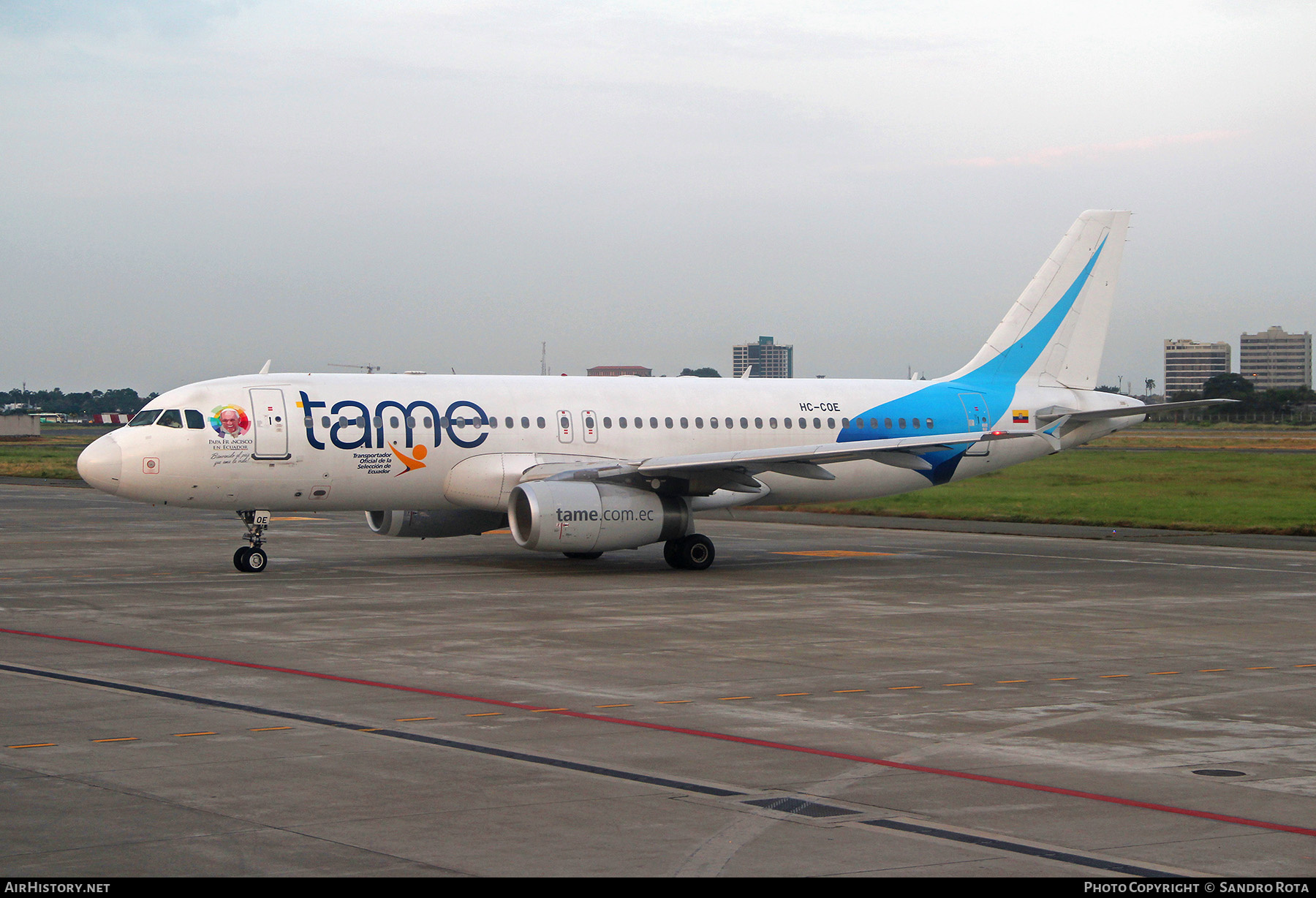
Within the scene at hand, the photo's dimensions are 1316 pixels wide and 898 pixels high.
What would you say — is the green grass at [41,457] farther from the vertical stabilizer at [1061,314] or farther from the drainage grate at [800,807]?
the drainage grate at [800,807]

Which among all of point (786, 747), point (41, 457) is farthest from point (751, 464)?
point (41, 457)

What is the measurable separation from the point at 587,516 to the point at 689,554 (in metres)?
3.13

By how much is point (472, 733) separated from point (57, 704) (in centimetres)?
438

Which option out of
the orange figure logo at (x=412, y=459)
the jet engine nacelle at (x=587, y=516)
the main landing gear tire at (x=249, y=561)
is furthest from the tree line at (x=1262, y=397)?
the main landing gear tire at (x=249, y=561)

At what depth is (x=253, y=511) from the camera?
27.9 metres

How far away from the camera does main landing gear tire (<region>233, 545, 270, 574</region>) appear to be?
1071 inches

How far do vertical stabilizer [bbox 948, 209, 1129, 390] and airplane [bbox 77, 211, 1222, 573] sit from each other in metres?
0.05

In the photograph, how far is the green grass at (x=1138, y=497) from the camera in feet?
131

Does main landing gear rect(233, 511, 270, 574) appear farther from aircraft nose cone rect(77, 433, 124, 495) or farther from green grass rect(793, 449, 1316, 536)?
green grass rect(793, 449, 1316, 536)

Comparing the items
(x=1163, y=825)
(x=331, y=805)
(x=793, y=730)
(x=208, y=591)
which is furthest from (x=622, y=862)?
(x=208, y=591)

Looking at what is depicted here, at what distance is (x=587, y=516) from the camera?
26.3m

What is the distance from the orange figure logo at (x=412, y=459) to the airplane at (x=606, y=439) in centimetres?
3

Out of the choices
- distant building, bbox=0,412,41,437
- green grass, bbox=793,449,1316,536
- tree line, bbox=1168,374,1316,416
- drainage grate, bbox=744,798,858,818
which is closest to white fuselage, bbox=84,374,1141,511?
green grass, bbox=793,449,1316,536
